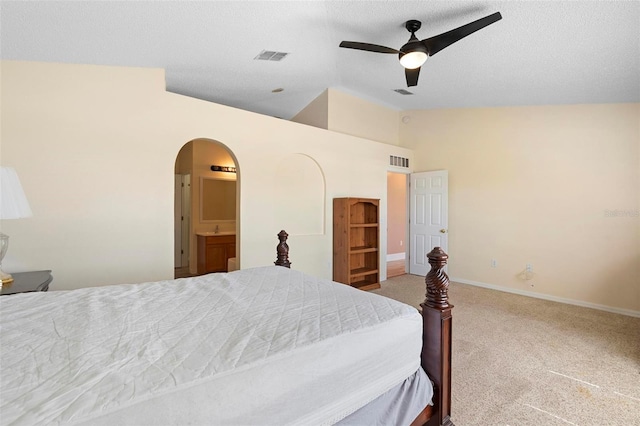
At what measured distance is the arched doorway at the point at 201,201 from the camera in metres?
5.96

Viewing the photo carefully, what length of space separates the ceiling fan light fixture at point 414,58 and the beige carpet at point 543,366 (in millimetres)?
2690

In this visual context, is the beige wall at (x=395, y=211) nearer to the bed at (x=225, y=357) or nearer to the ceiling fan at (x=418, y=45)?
the ceiling fan at (x=418, y=45)

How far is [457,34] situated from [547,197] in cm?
318

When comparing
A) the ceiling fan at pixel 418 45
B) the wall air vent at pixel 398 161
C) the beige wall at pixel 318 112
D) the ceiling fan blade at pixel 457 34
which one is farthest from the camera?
the wall air vent at pixel 398 161

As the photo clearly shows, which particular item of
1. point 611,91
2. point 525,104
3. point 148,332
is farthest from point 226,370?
point 525,104

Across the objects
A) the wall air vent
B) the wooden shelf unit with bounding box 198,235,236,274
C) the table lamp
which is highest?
the wall air vent

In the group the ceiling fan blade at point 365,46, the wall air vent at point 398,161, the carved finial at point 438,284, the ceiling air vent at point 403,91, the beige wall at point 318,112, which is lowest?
the carved finial at point 438,284

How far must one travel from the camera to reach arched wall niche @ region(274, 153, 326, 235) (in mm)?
4512

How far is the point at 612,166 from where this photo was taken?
4094 millimetres

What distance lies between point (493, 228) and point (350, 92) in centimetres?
327

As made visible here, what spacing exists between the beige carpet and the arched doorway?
3.98 metres

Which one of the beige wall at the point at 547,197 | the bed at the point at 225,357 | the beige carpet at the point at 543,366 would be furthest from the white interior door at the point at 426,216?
the bed at the point at 225,357

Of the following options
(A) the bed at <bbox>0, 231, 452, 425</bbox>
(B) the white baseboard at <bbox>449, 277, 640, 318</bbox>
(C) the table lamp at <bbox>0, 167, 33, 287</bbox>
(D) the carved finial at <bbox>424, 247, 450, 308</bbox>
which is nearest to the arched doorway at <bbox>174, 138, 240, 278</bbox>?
(C) the table lamp at <bbox>0, 167, 33, 287</bbox>

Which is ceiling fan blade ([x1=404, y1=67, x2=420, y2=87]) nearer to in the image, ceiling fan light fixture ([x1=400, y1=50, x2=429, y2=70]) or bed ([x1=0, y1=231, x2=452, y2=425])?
ceiling fan light fixture ([x1=400, y1=50, x2=429, y2=70])
